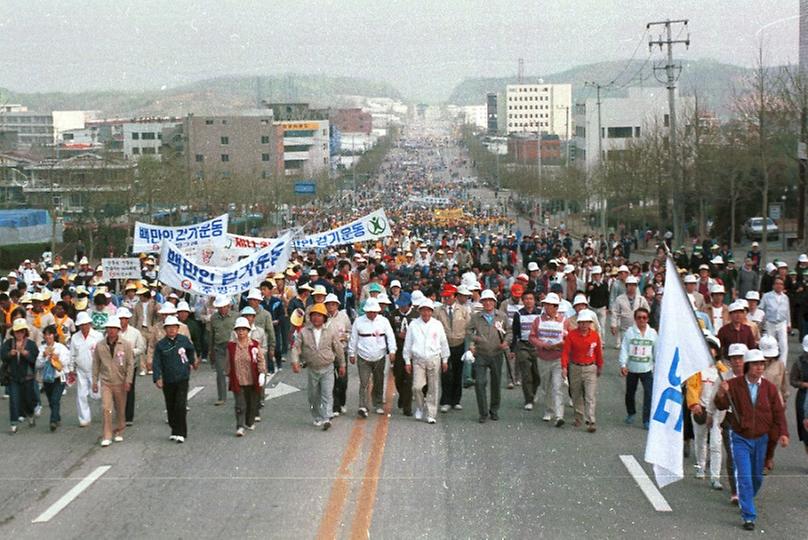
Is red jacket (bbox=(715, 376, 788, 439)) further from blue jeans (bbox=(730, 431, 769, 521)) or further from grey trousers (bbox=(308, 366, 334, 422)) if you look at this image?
grey trousers (bbox=(308, 366, 334, 422))

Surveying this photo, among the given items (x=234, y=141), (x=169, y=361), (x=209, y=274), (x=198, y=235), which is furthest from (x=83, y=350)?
(x=234, y=141)

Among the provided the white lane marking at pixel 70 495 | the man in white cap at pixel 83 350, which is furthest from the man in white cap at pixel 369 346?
the white lane marking at pixel 70 495

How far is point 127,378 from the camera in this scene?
13945 mm

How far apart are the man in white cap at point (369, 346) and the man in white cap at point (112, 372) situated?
8.88ft

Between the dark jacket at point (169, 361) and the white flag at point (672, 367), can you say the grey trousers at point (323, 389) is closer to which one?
the dark jacket at point (169, 361)

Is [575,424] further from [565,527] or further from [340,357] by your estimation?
[565,527]

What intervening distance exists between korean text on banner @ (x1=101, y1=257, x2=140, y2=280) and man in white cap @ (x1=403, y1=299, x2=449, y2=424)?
37.8 feet

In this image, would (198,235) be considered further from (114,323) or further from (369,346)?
(114,323)

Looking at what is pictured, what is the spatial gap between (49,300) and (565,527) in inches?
421

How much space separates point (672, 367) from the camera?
907 cm

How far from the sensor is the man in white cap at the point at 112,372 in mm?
13773

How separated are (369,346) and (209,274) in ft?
16.0

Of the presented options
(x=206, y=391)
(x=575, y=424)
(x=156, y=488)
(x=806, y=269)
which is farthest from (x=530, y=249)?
(x=156, y=488)

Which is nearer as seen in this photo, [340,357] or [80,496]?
[80,496]
